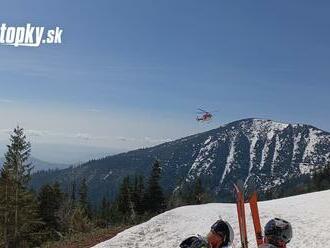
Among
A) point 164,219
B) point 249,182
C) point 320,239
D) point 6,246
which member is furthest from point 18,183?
point 249,182

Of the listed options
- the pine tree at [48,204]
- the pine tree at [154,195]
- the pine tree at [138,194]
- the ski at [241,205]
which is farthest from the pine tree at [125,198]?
the ski at [241,205]

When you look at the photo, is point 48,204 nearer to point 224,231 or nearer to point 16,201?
point 16,201

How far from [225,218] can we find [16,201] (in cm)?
3395

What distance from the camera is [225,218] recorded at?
25906mm

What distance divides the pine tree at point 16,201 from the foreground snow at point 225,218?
30.5 m

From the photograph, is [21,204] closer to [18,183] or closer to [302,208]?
[18,183]

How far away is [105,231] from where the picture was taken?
30.3 m

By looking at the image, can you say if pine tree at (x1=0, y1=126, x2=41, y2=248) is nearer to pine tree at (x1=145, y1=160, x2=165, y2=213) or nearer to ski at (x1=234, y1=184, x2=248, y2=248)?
pine tree at (x1=145, y1=160, x2=165, y2=213)

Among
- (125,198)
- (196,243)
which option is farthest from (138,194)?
(196,243)

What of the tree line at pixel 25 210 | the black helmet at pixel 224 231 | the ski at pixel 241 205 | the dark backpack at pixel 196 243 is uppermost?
the tree line at pixel 25 210

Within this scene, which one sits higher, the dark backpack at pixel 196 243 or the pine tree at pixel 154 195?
the pine tree at pixel 154 195

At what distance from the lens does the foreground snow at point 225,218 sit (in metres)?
22.2

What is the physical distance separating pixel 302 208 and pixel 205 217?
4.74 m

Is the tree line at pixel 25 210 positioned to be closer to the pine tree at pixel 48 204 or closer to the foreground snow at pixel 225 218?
the pine tree at pixel 48 204
